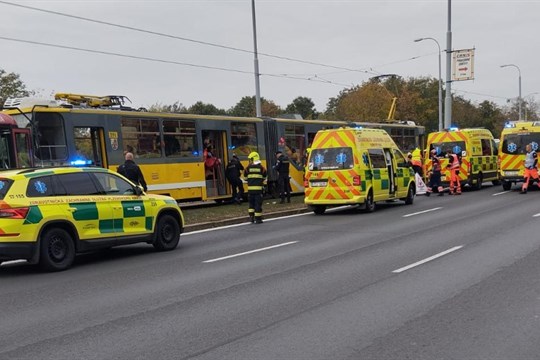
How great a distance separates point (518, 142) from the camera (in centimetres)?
2228

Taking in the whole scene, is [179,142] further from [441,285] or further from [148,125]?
[441,285]

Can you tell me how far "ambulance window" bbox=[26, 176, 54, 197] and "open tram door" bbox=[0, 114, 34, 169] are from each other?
544 cm

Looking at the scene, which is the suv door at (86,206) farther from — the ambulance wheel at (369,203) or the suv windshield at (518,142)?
the suv windshield at (518,142)

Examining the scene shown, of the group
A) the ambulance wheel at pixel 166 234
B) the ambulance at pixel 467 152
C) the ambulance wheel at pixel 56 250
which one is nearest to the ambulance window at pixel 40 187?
the ambulance wheel at pixel 56 250

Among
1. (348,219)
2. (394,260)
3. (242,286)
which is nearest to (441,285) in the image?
(394,260)

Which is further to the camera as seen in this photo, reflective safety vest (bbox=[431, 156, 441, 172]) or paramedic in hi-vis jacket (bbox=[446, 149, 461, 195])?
reflective safety vest (bbox=[431, 156, 441, 172])

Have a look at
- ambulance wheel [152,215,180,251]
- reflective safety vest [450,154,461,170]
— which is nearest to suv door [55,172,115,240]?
ambulance wheel [152,215,180,251]

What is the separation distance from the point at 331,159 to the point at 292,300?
33.5 feet

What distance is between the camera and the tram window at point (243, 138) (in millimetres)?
20391

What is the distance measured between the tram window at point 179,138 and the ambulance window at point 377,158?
5.68 meters

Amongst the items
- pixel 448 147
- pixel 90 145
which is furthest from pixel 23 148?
pixel 448 147

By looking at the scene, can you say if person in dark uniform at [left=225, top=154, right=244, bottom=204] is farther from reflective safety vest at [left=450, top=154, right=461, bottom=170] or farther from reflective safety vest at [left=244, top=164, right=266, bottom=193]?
reflective safety vest at [left=450, top=154, right=461, bottom=170]

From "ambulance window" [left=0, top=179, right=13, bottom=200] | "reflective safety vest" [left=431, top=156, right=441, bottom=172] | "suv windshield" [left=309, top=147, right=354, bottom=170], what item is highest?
"ambulance window" [left=0, top=179, right=13, bottom=200]

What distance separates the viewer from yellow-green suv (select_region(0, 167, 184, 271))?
844 cm
